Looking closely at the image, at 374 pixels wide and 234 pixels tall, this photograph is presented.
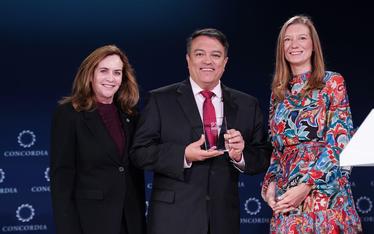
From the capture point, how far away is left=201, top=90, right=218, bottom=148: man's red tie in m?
3.18

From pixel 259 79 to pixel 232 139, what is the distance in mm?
2394

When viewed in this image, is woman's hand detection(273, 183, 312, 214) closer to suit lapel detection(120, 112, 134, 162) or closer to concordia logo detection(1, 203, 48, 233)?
suit lapel detection(120, 112, 134, 162)

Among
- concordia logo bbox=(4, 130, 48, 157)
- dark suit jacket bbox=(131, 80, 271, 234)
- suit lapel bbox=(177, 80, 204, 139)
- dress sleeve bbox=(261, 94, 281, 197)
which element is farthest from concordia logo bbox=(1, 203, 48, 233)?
dress sleeve bbox=(261, 94, 281, 197)

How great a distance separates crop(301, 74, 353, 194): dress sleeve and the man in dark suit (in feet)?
1.13

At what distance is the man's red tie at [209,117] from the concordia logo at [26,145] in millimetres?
2237

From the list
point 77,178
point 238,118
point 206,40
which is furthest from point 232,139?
point 77,178

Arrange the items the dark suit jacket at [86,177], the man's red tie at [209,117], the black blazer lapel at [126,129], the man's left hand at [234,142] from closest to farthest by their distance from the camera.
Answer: the man's left hand at [234,142], the man's red tie at [209,117], the dark suit jacket at [86,177], the black blazer lapel at [126,129]

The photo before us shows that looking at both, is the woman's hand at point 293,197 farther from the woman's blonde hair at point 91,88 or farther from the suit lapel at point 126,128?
the woman's blonde hair at point 91,88

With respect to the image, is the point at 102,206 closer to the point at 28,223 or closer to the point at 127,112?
the point at 127,112

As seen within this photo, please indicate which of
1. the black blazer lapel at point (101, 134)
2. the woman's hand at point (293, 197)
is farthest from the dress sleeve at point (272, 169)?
the black blazer lapel at point (101, 134)

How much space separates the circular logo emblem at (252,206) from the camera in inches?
211

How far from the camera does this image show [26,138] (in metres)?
5.13

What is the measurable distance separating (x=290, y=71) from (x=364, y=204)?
2384 mm

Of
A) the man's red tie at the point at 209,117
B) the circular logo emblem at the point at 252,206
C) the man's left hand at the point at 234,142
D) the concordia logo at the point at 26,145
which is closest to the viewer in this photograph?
the man's left hand at the point at 234,142
